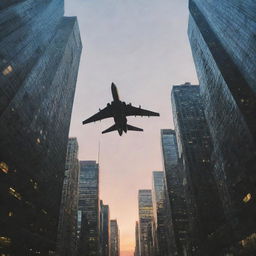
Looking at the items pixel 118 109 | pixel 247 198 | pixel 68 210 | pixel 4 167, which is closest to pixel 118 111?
pixel 118 109

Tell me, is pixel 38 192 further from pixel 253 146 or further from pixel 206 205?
pixel 206 205

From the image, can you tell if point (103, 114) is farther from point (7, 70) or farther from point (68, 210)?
point (68, 210)

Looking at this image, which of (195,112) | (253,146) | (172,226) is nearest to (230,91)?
(253,146)

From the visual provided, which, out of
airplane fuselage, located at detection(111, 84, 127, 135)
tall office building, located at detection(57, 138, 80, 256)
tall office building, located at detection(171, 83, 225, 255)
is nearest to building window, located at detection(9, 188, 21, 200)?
airplane fuselage, located at detection(111, 84, 127, 135)

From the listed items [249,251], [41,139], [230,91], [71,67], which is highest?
[71,67]

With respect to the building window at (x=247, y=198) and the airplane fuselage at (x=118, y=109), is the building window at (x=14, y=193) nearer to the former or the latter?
the airplane fuselage at (x=118, y=109)

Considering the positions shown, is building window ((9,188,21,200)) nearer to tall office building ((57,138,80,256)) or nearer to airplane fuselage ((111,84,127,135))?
airplane fuselage ((111,84,127,135))
